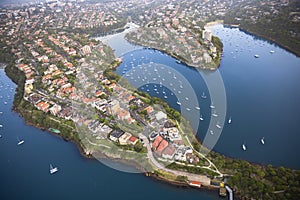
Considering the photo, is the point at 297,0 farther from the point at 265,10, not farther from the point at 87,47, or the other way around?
the point at 87,47

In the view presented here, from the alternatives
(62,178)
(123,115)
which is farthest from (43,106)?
(62,178)

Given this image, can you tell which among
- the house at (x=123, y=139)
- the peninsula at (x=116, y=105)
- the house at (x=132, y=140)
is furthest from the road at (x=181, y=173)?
the house at (x=123, y=139)

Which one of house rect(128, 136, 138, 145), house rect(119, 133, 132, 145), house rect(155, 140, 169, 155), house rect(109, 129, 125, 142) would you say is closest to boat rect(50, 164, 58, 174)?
house rect(109, 129, 125, 142)

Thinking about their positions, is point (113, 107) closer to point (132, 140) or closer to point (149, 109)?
point (149, 109)

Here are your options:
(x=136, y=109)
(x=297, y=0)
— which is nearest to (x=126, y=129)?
(x=136, y=109)

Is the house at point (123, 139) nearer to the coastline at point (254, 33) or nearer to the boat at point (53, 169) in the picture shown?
the boat at point (53, 169)

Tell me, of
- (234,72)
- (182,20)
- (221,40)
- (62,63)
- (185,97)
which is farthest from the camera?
(182,20)
